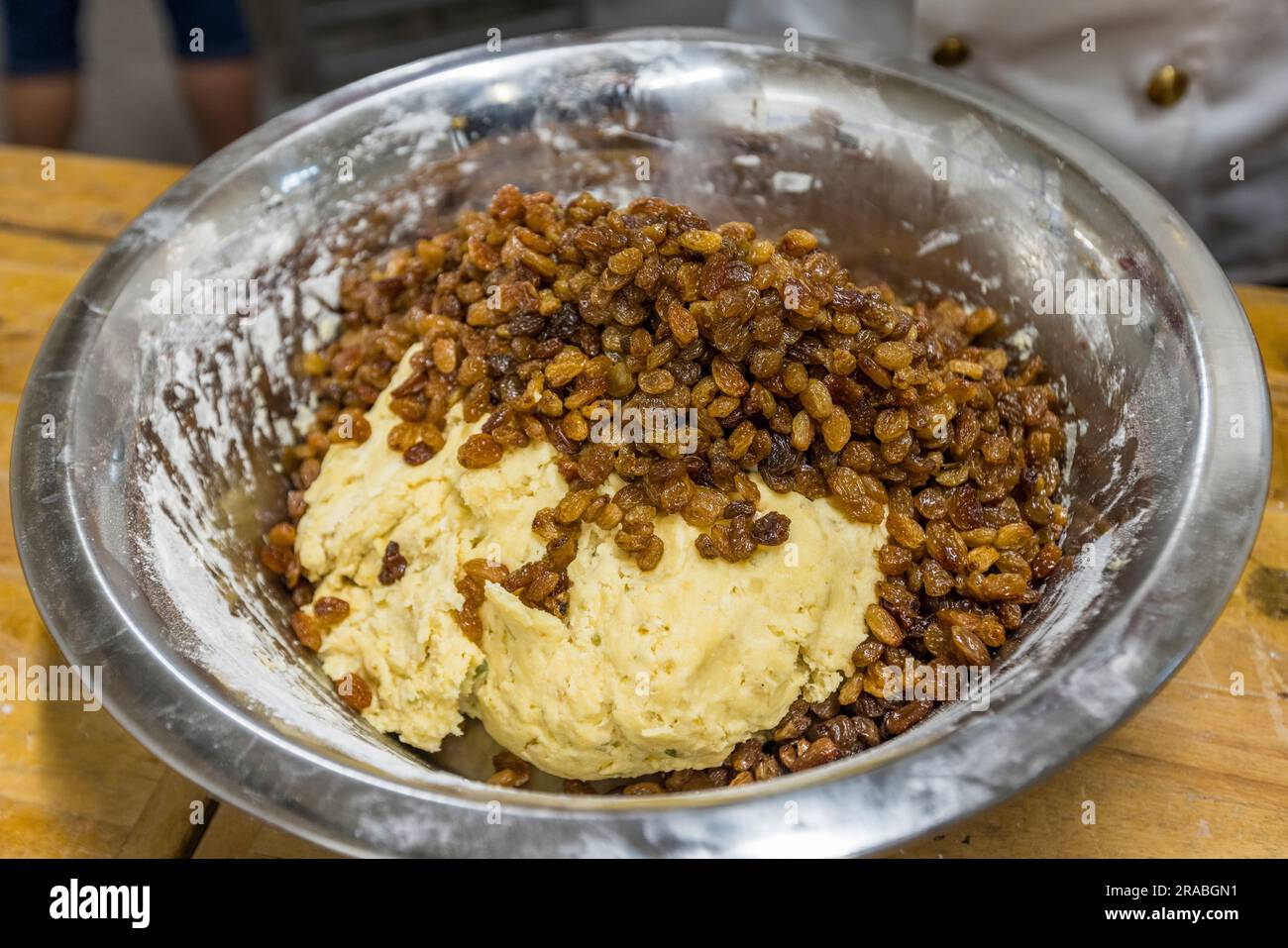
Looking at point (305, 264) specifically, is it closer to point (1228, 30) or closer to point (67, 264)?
point (67, 264)

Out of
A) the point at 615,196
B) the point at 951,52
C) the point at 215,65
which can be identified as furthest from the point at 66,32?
the point at 951,52

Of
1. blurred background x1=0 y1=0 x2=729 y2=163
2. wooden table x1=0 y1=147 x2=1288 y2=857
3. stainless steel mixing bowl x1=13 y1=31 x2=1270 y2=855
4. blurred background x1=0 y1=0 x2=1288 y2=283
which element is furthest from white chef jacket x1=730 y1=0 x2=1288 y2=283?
blurred background x1=0 y1=0 x2=729 y2=163

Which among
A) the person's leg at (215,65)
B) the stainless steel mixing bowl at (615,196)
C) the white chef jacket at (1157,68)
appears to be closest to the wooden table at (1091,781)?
the stainless steel mixing bowl at (615,196)

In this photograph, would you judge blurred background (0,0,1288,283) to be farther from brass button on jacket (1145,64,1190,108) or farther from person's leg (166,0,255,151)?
person's leg (166,0,255,151)

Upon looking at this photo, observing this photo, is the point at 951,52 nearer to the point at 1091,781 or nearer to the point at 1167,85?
the point at 1167,85

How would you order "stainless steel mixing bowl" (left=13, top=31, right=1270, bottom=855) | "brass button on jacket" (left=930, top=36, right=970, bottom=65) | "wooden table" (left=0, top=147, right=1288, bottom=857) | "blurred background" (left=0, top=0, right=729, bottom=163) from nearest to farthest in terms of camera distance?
"stainless steel mixing bowl" (left=13, top=31, right=1270, bottom=855)
"wooden table" (left=0, top=147, right=1288, bottom=857)
"brass button on jacket" (left=930, top=36, right=970, bottom=65)
"blurred background" (left=0, top=0, right=729, bottom=163)
